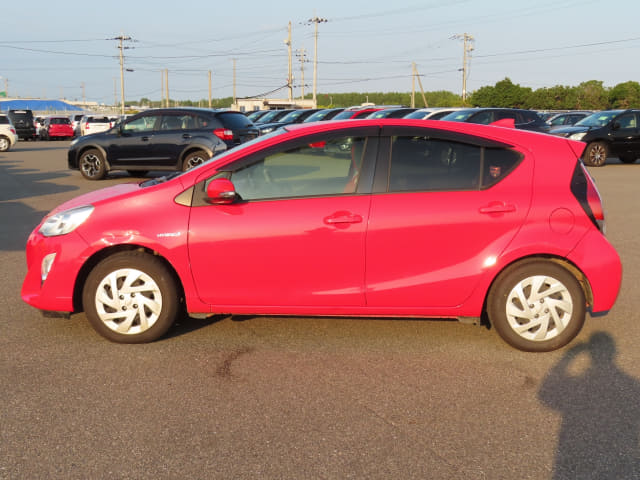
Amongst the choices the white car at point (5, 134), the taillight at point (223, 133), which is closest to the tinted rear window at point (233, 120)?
the taillight at point (223, 133)

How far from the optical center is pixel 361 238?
4.67m

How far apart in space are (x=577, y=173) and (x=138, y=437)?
3.37 meters

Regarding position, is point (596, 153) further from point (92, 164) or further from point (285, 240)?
point (285, 240)

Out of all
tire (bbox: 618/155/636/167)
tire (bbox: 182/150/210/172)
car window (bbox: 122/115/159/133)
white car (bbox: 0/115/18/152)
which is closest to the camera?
tire (bbox: 182/150/210/172)

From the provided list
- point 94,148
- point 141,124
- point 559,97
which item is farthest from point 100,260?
point 559,97

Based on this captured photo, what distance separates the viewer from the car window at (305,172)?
4.81m

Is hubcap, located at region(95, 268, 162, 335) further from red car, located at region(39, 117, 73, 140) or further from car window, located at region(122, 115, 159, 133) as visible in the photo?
red car, located at region(39, 117, 73, 140)

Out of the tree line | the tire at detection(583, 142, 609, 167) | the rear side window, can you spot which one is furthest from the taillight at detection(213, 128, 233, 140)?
the tree line

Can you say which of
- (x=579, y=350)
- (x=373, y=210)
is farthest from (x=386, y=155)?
(x=579, y=350)

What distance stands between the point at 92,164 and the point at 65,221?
12.8 m

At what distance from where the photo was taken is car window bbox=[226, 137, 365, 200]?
4.81 m

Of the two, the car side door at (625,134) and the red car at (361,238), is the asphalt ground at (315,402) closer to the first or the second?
the red car at (361,238)

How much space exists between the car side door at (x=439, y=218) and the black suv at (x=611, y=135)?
1784 cm

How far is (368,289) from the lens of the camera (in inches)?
187
